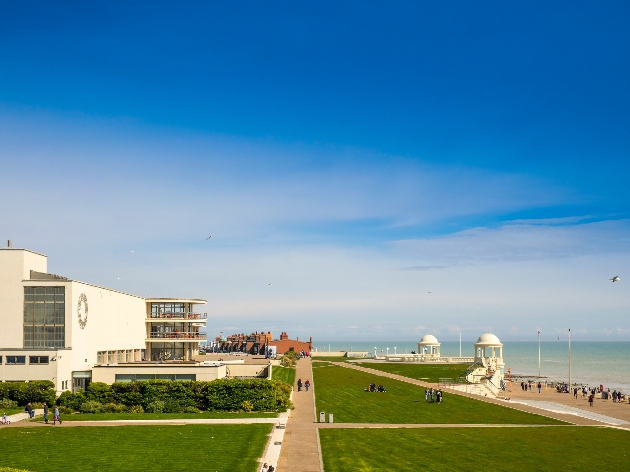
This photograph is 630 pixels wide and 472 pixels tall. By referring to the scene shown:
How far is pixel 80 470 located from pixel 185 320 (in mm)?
53335

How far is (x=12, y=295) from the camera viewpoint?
204 feet

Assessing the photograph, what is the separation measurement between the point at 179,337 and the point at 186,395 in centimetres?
3148

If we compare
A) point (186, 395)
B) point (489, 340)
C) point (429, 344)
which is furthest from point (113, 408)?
point (429, 344)

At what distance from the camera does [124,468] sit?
33500 mm

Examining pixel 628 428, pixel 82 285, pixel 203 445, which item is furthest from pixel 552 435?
pixel 82 285

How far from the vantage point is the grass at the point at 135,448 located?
3397 cm

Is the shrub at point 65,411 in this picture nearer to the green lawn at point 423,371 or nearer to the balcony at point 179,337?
the balcony at point 179,337

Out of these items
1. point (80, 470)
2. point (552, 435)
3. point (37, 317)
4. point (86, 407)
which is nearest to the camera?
point (80, 470)

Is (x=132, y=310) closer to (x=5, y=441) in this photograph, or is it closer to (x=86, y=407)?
(x=86, y=407)

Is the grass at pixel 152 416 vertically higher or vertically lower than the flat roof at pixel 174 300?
lower

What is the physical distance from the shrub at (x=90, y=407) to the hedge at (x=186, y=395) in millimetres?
154

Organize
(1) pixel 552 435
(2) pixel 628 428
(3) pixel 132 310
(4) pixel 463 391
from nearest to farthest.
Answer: (1) pixel 552 435
(2) pixel 628 428
(4) pixel 463 391
(3) pixel 132 310

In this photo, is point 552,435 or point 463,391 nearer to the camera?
point 552,435

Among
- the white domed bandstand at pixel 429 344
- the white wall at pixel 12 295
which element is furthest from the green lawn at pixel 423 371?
the white wall at pixel 12 295
